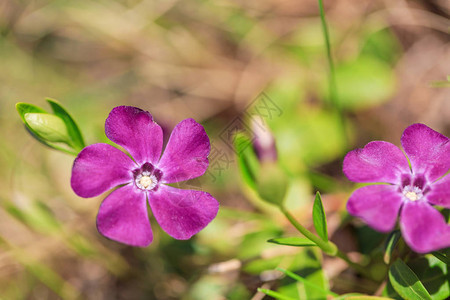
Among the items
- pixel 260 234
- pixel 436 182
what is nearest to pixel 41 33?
pixel 260 234

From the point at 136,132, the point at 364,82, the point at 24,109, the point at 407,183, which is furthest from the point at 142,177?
the point at 364,82

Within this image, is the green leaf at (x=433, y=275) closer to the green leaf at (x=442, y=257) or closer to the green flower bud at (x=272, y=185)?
the green leaf at (x=442, y=257)

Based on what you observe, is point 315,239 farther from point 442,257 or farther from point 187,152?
point 187,152

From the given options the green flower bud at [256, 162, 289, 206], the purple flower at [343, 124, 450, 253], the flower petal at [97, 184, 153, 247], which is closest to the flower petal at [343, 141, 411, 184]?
the purple flower at [343, 124, 450, 253]

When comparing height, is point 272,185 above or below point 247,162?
below

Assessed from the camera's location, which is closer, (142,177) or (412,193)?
(412,193)

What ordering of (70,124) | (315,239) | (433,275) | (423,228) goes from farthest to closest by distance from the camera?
1. (70,124)
2. (433,275)
3. (315,239)
4. (423,228)

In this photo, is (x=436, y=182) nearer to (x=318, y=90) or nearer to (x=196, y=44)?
(x=318, y=90)
